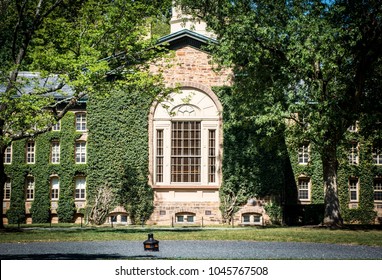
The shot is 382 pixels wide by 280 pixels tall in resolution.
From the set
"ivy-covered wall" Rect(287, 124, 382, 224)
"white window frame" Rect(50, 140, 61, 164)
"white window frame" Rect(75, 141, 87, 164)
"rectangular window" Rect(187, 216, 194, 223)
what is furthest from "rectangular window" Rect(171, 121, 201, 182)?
"white window frame" Rect(50, 140, 61, 164)

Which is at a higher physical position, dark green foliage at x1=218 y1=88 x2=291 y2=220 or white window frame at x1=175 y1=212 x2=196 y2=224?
dark green foliage at x1=218 y1=88 x2=291 y2=220

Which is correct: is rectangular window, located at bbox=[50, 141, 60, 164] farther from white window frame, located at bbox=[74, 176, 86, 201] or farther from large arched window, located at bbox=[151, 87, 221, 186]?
large arched window, located at bbox=[151, 87, 221, 186]

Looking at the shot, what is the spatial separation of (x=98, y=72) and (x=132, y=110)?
843cm

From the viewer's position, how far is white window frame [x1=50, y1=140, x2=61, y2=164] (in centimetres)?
4188

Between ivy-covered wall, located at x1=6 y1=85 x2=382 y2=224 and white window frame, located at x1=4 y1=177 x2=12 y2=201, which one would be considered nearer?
ivy-covered wall, located at x1=6 y1=85 x2=382 y2=224

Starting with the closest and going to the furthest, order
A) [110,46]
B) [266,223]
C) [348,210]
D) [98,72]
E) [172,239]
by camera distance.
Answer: [172,239] → [98,72] → [110,46] → [266,223] → [348,210]

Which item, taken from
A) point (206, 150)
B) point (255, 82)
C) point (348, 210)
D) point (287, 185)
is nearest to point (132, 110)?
point (206, 150)

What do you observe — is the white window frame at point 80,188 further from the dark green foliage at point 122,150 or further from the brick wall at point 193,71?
the brick wall at point 193,71

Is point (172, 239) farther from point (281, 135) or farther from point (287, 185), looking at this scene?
point (287, 185)

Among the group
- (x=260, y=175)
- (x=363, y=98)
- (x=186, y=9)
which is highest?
(x=186, y=9)

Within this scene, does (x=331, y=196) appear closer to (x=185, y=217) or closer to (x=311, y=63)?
(x=311, y=63)

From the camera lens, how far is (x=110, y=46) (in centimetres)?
2962

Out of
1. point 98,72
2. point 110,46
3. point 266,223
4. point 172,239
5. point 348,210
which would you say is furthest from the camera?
point 348,210

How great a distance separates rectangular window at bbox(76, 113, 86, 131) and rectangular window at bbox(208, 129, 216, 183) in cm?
1034
